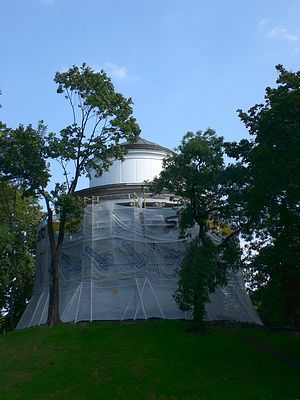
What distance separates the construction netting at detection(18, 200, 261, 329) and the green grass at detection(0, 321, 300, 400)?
1.96 m

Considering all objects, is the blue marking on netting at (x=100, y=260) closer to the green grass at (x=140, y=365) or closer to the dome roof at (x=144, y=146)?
the green grass at (x=140, y=365)

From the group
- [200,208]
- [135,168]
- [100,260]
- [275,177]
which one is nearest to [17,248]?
[135,168]

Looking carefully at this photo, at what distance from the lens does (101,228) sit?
31.1 meters

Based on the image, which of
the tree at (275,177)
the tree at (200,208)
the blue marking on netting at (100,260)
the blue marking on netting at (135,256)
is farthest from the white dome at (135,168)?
the tree at (275,177)

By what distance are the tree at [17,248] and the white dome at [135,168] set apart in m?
6.44

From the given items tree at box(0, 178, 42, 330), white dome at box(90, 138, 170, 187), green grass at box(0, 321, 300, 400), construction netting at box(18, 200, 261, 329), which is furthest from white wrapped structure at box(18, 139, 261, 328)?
tree at box(0, 178, 42, 330)

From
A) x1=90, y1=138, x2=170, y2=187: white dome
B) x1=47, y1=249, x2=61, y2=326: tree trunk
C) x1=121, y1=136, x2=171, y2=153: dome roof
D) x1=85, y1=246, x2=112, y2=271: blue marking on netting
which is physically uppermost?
x1=121, y1=136, x2=171, y2=153: dome roof

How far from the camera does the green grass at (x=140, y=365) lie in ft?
57.0

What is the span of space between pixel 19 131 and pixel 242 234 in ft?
43.2

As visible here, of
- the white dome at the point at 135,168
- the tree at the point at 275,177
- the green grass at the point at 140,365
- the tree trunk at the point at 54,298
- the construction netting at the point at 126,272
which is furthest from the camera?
the white dome at the point at 135,168

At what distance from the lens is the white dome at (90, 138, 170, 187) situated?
3581 cm

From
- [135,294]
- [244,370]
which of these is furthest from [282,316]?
[244,370]

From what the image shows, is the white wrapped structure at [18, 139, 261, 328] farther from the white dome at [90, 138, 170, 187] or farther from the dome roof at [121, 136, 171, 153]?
the dome roof at [121, 136, 171, 153]

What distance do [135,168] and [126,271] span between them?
28.0 feet
